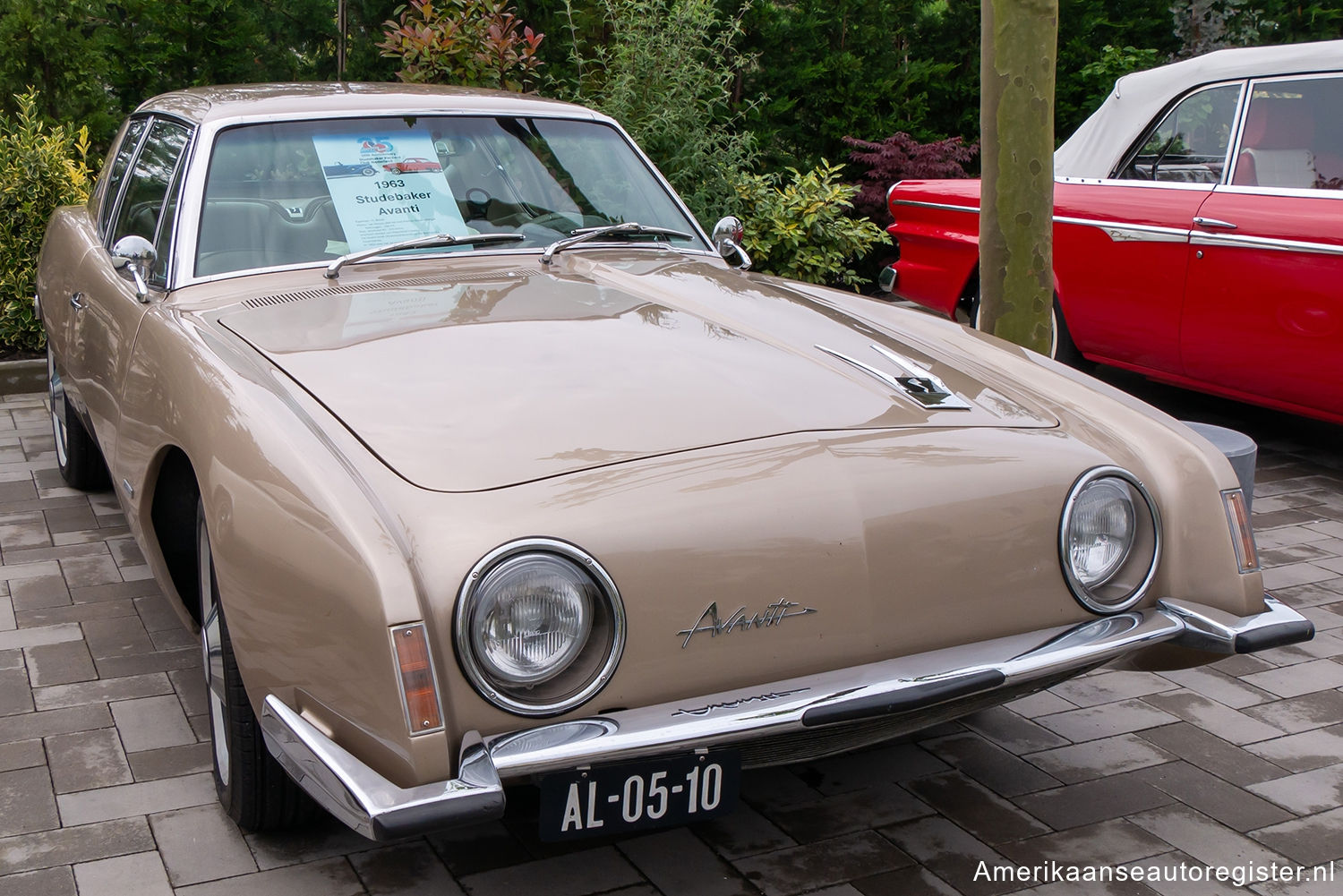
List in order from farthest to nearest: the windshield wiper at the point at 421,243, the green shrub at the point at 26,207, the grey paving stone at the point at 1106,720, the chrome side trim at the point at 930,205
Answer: the green shrub at the point at 26,207 → the chrome side trim at the point at 930,205 → the windshield wiper at the point at 421,243 → the grey paving stone at the point at 1106,720

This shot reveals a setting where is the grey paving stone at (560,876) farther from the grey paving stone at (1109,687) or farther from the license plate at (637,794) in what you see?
the grey paving stone at (1109,687)

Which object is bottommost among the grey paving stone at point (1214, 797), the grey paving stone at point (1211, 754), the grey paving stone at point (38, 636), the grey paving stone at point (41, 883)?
the grey paving stone at point (1211, 754)

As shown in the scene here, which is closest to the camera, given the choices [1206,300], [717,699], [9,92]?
[717,699]

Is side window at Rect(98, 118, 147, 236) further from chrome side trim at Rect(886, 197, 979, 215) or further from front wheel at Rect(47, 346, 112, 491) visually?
chrome side trim at Rect(886, 197, 979, 215)

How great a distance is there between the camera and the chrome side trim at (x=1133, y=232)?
5473 millimetres

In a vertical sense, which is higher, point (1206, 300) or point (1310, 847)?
point (1206, 300)

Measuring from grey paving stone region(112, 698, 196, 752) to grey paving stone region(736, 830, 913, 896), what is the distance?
3.33 ft

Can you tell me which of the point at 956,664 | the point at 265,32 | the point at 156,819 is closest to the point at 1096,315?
the point at 956,664

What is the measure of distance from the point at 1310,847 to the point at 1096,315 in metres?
3.75

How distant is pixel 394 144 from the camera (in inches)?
140

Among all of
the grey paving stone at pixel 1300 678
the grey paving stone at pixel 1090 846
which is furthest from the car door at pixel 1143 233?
the grey paving stone at pixel 1090 846

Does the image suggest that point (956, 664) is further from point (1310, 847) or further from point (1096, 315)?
point (1096, 315)

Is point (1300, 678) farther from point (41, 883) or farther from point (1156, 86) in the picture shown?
point (1156, 86)

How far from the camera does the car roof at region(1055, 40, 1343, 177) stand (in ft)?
17.4
